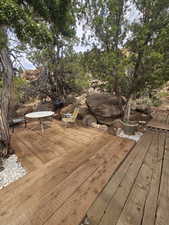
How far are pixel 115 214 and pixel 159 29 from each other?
16.0 feet

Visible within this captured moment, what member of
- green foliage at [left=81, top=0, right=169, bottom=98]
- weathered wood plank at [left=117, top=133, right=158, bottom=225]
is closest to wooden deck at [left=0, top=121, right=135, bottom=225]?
weathered wood plank at [left=117, top=133, right=158, bottom=225]

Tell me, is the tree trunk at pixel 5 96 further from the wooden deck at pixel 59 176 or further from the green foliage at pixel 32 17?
the green foliage at pixel 32 17

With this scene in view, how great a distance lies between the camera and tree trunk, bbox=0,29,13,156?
263cm

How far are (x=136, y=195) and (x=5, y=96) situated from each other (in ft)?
11.2

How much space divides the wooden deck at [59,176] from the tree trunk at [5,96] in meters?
0.45

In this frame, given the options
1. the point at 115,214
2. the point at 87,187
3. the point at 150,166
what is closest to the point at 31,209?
the point at 87,187

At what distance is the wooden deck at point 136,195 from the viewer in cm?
146

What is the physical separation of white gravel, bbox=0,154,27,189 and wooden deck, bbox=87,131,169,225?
5.25 feet

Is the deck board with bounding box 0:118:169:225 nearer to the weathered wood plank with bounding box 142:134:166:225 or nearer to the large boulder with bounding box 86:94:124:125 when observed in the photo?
the weathered wood plank with bounding box 142:134:166:225

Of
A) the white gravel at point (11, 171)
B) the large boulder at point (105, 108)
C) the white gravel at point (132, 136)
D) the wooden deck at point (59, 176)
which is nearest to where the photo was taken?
the wooden deck at point (59, 176)

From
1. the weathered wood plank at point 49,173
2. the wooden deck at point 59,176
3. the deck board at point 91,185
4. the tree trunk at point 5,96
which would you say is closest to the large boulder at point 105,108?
the wooden deck at point 59,176

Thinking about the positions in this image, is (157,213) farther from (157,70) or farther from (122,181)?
(157,70)

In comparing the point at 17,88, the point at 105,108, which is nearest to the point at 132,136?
the point at 105,108

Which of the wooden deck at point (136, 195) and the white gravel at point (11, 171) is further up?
the wooden deck at point (136, 195)
